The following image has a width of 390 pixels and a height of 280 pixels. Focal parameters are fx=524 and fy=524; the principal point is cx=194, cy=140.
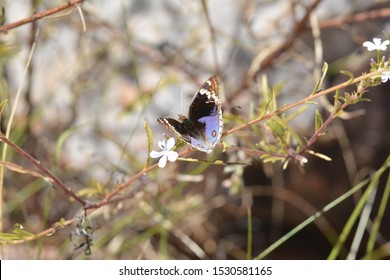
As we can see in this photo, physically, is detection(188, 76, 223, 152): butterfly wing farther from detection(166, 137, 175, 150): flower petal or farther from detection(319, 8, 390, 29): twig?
detection(319, 8, 390, 29): twig

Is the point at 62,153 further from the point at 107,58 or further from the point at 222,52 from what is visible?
the point at 222,52

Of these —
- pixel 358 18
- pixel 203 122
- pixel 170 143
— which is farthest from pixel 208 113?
pixel 358 18

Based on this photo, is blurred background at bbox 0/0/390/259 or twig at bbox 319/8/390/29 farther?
blurred background at bbox 0/0/390/259

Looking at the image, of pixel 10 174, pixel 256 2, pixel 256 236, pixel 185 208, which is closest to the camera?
pixel 185 208

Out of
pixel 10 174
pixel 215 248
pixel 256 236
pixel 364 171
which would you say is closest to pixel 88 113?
pixel 10 174

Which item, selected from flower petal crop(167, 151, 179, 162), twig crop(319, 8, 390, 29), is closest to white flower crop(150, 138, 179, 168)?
flower petal crop(167, 151, 179, 162)

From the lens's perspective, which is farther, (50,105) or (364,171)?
(50,105)
